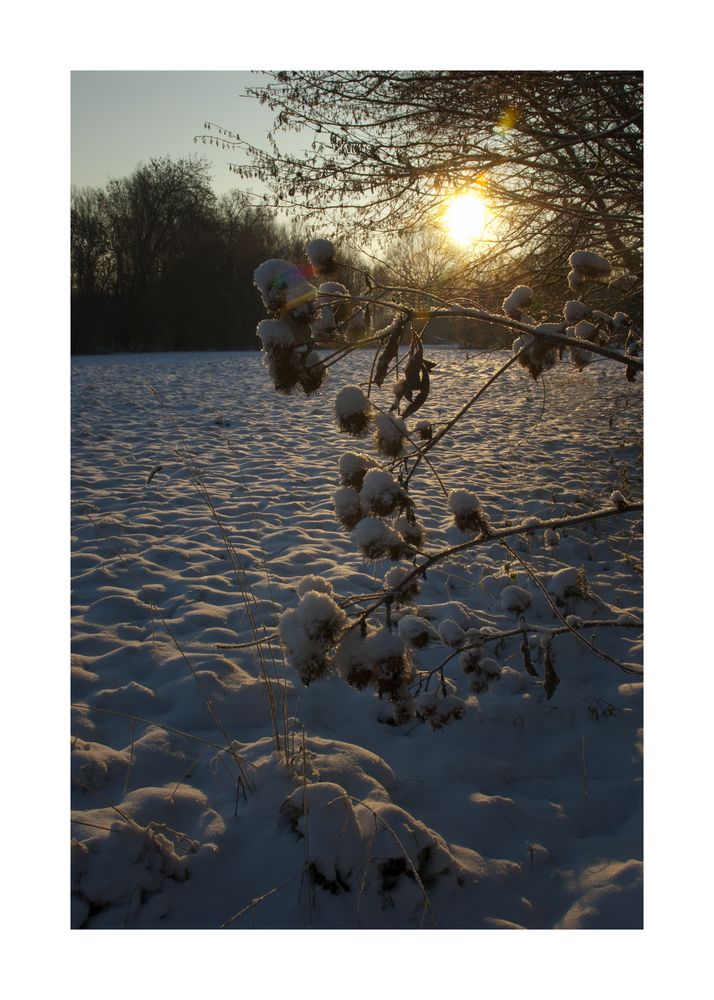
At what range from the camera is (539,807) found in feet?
6.43

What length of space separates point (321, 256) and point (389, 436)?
1.19 ft

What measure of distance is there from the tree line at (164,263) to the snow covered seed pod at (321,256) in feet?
52.8

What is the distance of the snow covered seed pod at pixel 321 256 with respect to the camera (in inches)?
44.6

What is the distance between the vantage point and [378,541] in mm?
1106

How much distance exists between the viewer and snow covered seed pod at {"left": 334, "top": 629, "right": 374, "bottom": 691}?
3.64 feet

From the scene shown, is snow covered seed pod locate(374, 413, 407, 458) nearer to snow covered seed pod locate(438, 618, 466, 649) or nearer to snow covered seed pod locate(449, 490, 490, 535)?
snow covered seed pod locate(449, 490, 490, 535)

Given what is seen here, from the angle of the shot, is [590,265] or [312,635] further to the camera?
[590,265]

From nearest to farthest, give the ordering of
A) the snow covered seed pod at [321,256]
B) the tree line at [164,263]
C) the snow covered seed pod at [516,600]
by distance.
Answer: the snow covered seed pod at [321,256], the snow covered seed pod at [516,600], the tree line at [164,263]

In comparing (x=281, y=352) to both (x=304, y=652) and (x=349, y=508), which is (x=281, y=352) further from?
(x=304, y=652)

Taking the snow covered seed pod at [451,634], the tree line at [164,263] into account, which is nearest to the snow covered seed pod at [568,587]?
the snow covered seed pod at [451,634]

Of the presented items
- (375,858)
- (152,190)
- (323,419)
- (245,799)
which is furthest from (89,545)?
(152,190)

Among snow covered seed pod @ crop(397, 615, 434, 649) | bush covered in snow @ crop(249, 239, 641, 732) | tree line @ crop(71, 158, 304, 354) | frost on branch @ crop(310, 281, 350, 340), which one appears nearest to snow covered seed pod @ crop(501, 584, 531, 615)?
snow covered seed pod @ crop(397, 615, 434, 649)

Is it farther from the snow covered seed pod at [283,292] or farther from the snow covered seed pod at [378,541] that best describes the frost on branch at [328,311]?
the snow covered seed pod at [378,541]

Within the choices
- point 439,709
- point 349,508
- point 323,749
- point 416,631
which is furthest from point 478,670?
point 349,508
